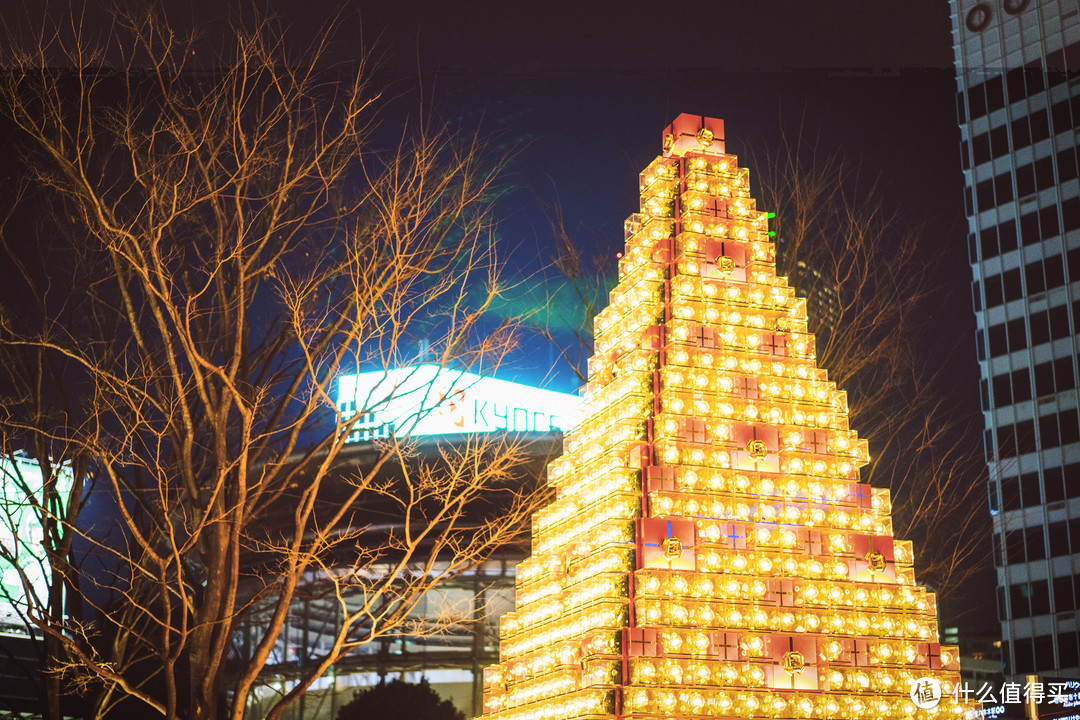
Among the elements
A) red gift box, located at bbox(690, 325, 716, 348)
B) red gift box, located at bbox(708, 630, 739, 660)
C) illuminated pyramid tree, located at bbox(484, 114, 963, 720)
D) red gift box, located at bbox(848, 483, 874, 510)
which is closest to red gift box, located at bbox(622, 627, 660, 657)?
illuminated pyramid tree, located at bbox(484, 114, 963, 720)

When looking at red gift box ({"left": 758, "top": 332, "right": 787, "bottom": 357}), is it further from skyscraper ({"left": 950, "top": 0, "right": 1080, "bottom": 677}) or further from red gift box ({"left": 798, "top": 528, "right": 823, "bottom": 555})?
skyscraper ({"left": 950, "top": 0, "right": 1080, "bottom": 677})

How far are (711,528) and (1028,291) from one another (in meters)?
46.1

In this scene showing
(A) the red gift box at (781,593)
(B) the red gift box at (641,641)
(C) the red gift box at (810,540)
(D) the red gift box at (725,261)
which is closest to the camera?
(B) the red gift box at (641,641)

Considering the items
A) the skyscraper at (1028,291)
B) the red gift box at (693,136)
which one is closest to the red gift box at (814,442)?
the red gift box at (693,136)

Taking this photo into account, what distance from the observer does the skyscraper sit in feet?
157

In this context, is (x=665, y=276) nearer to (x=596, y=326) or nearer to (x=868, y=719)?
(x=596, y=326)

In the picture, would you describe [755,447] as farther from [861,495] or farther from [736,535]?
[861,495]

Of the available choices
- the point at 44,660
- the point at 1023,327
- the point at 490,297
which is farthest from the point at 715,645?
the point at 1023,327

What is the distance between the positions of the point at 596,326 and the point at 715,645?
17.6 feet

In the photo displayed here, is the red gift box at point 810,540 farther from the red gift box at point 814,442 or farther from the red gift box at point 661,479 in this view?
the red gift box at point 661,479

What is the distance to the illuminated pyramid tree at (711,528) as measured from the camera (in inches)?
498

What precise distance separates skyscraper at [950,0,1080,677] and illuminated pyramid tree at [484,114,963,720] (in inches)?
1446

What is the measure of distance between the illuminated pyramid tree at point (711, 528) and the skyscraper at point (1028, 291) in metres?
36.7

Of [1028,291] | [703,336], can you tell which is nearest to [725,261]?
[703,336]
